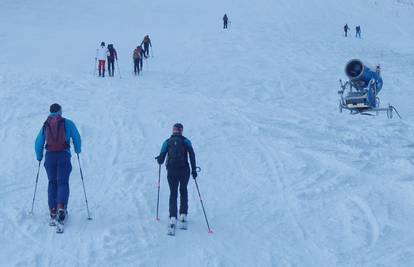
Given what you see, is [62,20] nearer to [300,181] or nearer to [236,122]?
[236,122]

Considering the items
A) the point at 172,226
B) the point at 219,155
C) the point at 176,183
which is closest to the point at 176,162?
the point at 176,183

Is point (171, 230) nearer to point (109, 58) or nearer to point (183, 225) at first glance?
point (183, 225)

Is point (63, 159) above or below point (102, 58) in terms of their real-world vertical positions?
below

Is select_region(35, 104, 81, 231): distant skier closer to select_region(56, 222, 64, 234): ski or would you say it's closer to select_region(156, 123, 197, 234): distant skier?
select_region(56, 222, 64, 234): ski

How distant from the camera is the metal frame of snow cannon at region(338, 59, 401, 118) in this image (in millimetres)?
18703

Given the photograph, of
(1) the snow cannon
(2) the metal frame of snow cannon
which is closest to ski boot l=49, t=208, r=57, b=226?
(2) the metal frame of snow cannon

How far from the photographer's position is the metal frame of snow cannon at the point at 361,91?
18.7 meters

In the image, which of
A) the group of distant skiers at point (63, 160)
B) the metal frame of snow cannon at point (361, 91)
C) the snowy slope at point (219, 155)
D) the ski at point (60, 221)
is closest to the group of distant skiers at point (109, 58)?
the snowy slope at point (219, 155)

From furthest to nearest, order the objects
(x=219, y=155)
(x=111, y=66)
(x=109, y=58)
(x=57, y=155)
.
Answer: (x=111, y=66)
(x=109, y=58)
(x=219, y=155)
(x=57, y=155)

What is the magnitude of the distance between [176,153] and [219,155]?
4.84 metres

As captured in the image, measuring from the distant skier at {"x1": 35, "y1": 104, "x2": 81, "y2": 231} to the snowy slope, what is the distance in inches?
12.6

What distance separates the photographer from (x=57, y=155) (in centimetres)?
876

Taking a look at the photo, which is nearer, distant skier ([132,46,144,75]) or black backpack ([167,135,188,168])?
black backpack ([167,135,188,168])

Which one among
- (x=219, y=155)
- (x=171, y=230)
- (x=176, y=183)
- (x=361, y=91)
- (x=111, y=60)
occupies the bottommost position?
(x=171, y=230)
